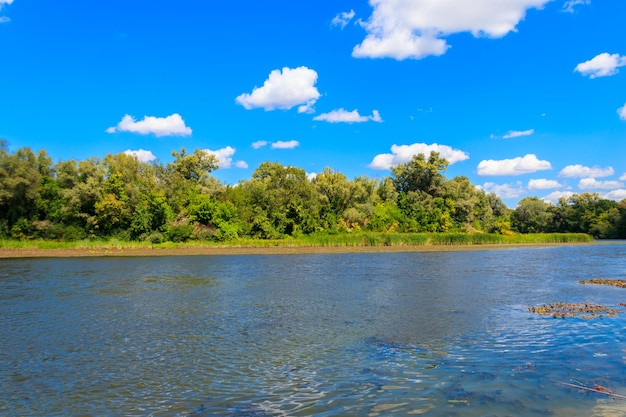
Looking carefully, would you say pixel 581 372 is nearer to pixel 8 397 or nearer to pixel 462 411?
pixel 462 411

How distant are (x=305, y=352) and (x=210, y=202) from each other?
5849 centimetres

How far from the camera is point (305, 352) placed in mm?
11250

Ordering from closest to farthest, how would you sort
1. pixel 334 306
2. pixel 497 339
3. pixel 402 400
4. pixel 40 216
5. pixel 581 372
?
pixel 402 400
pixel 581 372
pixel 497 339
pixel 334 306
pixel 40 216

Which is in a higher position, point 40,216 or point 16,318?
point 40,216

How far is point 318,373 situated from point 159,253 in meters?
45.3

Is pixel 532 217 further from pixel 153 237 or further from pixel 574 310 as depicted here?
pixel 574 310

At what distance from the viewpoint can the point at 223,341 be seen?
41.0ft

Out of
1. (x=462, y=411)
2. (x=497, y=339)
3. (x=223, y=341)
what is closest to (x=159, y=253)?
(x=223, y=341)

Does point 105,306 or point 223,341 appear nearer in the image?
point 223,341

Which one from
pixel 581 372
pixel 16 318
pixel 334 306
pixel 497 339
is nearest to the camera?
pixel 581 372

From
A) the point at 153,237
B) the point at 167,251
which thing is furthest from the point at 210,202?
the point at 167,251

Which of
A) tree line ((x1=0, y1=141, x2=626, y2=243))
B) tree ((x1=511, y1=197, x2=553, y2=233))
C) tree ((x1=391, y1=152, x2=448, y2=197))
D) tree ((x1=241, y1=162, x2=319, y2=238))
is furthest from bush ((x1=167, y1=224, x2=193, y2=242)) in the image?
tree ((x1=511, y1=197, x2=553, y2=233))

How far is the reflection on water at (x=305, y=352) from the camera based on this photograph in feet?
25.8

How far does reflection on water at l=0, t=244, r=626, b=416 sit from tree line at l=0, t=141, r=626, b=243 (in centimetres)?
4243
